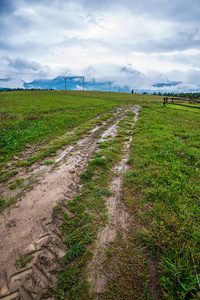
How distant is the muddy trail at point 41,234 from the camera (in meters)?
2.98

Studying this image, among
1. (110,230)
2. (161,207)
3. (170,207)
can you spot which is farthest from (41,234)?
(170,207)

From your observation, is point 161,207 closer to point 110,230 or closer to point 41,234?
point 110,230

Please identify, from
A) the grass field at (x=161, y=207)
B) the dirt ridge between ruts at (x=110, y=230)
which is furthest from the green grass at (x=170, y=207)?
the dirt ridge between ruts at (x=110, y=230)

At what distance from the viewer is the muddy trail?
298cm

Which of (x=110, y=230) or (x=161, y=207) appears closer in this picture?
(x=110, y=230)

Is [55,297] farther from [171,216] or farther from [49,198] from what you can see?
[171,216]

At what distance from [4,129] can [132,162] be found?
10.7 meters

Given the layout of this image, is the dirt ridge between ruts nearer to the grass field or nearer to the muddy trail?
the muddy trail

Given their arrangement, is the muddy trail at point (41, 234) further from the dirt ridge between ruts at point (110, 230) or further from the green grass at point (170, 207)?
the green grass at point (170, 207)

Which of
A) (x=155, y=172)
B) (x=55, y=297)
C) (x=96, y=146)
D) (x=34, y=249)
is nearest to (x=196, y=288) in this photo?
(x=55, y=297)

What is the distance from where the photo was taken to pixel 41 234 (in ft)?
12.9

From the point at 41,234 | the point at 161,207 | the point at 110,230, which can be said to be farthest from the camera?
the point at 161,207

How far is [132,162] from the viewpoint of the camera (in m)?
7.68

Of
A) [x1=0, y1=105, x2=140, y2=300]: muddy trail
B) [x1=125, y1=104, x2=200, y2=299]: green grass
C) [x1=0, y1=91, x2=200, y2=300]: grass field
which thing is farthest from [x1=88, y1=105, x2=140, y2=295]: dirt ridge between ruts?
[x1=125, y1=104, x2=200, y2=299]: green grass
